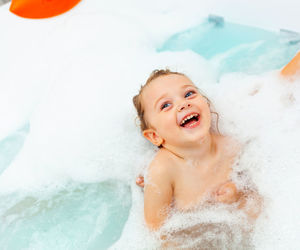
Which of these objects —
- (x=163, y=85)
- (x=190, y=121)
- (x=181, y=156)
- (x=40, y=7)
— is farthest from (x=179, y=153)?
(x=40, y=7)

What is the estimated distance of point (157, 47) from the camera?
6.33 ft

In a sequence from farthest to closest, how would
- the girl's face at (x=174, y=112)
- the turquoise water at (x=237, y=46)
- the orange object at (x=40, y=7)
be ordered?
the orange object at (x=40, y=7)
the turquoise water at (x=237, y=46)
the girl's face at (x=174, y=112)

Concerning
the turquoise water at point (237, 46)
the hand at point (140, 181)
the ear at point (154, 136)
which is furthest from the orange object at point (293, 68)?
the hand at point (140, 181)

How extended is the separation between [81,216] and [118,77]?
698 millimetres

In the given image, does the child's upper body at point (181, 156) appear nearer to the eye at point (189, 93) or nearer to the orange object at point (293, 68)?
the eye at point (189, 93)

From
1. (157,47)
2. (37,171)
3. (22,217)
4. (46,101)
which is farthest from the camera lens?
(157,47)

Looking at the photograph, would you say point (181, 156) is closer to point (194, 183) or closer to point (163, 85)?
point (194, 183)

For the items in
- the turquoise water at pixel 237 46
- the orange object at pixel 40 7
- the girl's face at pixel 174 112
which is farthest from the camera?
the orange object at pixel 40 7

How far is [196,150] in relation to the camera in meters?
1.19

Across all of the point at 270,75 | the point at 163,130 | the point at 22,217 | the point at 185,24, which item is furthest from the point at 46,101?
the point at 270,75

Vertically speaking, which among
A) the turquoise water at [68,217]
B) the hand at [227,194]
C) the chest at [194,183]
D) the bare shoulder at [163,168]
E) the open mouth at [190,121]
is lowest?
the turquoise water at [68,217]

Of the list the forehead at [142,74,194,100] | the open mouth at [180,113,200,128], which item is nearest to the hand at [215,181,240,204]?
the open mouth at [180,113,200,128]

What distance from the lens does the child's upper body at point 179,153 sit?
3.73 feet

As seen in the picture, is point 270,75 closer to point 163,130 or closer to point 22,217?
point 163,130
